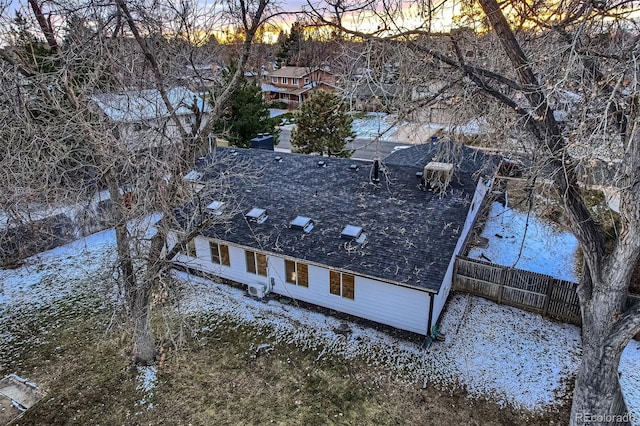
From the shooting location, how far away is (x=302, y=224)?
1234cm

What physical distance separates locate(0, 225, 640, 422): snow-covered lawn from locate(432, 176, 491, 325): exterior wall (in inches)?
17.6

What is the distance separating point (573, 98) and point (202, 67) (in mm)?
7903

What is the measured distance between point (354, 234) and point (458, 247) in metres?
3.84

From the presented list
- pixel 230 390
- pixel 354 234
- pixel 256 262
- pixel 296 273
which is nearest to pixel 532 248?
pixel 354 234

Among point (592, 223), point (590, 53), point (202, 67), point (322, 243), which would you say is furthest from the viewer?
point (322, 243)

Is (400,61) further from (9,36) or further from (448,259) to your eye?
(9,36)

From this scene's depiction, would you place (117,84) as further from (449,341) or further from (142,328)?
(449,341)

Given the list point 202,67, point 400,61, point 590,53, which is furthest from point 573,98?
point 202,67

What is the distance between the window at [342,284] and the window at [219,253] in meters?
3.89

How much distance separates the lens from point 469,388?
916cm

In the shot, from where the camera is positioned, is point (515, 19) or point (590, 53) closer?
point (590, 53)

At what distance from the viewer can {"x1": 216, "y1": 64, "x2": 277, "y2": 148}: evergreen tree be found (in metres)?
22.9

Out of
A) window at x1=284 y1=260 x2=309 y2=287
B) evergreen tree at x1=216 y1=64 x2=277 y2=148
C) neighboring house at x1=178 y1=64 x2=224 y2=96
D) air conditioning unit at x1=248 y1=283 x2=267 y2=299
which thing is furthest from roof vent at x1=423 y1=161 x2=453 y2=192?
evergreen tree at x1=216 y1=64 x2=277 y2=148

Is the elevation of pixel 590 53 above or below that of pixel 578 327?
above
